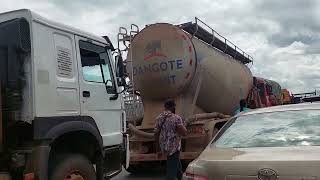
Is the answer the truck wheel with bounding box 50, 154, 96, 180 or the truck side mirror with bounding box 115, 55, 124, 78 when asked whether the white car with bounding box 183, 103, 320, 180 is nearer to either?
the truck wheel with bounding box 50, 154, 96, 180

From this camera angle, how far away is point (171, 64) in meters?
11.1

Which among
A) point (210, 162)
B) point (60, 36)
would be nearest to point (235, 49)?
point (60, 36)

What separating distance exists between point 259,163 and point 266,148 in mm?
496

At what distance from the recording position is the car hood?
385cm

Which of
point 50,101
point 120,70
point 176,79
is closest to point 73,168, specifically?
point 50,101

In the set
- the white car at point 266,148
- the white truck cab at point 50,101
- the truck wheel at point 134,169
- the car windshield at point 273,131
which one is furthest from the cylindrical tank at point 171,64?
the car windshield at point 273,131

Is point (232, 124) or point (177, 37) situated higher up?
point (177, 37)

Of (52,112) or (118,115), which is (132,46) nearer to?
(118,115)

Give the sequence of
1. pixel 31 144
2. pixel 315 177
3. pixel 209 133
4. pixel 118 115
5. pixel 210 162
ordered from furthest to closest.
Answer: pixel 209 133 < pixel 118 115 < pixel 31 144 < pixel 210 162 < pixel 315 177

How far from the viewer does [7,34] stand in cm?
636

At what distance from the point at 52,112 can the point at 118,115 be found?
1.67 m

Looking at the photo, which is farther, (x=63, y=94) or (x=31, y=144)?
(x=63, y=94)

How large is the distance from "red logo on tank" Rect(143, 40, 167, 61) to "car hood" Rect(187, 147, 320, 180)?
22.3 ft

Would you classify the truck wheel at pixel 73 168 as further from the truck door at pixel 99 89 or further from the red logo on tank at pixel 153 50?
the red logo on tank at pixel 153 50
